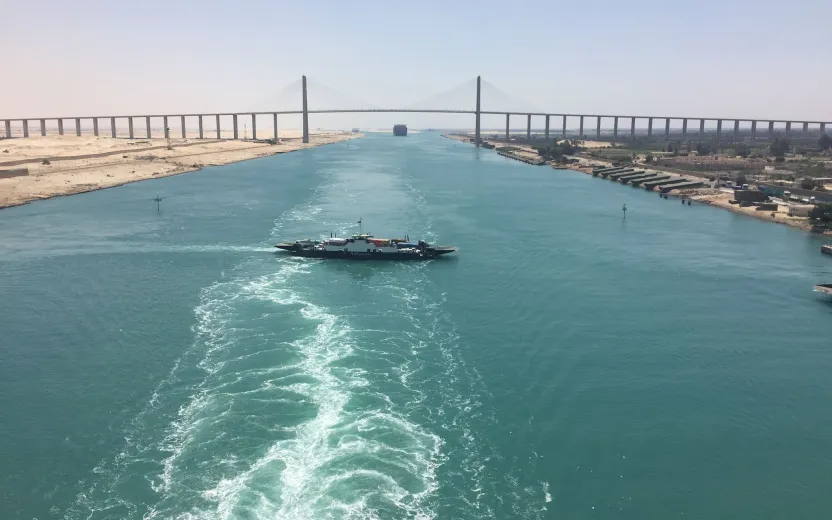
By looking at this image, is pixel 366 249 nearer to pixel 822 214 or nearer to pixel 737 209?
pixel 822 214

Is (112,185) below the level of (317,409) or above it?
above

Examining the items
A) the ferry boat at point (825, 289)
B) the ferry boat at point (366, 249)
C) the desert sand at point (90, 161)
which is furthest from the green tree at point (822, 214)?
the desert sand at point (90, 161)

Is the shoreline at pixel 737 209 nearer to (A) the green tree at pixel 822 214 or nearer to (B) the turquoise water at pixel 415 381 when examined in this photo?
(A) the green tree at pixel 822 214

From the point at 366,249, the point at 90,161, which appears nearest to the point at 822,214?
the point at 366,249

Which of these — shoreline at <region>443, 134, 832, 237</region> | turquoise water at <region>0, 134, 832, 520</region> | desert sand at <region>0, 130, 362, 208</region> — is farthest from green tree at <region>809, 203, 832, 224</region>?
desert sand at <region>0, 130, 362, 208</region>

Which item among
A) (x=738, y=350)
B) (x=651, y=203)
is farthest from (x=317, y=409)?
(x=651, y=203)

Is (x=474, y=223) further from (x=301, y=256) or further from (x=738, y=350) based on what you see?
(x=738, y=350)
